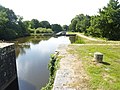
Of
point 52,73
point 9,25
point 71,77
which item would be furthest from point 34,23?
point 71,77

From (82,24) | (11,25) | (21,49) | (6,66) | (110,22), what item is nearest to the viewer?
(6,66)

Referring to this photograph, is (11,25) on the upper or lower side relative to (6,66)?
upper

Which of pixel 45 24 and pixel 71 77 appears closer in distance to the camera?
pixel 71 77

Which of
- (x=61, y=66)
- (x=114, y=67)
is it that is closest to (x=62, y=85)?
(x=61, y=66)

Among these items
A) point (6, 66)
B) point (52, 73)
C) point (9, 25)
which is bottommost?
point (6, 66)

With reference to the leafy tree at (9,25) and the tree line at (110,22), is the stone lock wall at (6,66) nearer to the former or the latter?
the tree line at (110,22)

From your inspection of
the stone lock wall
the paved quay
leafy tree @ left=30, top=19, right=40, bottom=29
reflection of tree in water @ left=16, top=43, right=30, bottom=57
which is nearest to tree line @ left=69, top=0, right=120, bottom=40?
reflection of tree in water @ left=16, top=43, right=30, bottom=57

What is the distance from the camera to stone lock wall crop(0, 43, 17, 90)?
45.1ft

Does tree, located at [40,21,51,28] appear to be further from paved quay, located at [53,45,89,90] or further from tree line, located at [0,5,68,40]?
paved quay, located at [53,45,89,90]

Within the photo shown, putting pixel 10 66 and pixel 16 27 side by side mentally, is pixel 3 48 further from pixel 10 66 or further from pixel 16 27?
pixel 16 27

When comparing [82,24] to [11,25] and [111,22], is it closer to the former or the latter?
[11,25]

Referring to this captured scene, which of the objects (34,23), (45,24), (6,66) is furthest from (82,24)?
(45,24)

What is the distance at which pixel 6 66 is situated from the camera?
579 inches

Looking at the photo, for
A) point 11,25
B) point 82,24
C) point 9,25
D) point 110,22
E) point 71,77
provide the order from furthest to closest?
point 82,24, point 11,25, point 9,25, point 110,22, point 71,77
